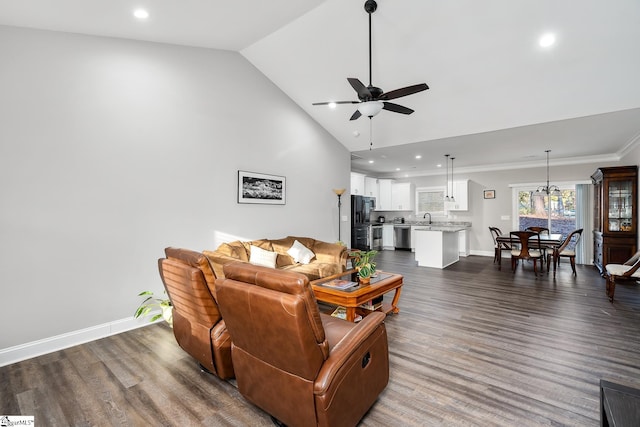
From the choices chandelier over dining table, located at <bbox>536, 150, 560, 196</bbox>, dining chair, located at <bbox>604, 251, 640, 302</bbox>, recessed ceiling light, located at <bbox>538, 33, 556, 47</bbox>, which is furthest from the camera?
chandelier over dining table, located at <bbox>536, 150, 560, 196</bbox>

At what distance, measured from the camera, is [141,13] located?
2.95 m

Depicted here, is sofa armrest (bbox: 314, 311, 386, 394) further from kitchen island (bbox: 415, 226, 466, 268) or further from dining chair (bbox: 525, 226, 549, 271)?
dining chair (bbox: 525, 226, 549, 271)

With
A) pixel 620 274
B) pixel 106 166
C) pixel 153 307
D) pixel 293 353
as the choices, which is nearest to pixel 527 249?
pixel 620 274

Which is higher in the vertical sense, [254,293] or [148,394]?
[254,293]

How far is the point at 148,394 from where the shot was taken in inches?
84.4

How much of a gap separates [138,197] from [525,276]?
694cm

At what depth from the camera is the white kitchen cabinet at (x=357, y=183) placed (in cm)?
895

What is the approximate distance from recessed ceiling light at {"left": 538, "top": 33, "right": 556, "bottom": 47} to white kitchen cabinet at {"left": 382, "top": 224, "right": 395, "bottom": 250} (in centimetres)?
707

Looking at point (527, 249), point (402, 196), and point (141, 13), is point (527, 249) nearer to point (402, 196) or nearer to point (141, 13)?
point (402, 196)

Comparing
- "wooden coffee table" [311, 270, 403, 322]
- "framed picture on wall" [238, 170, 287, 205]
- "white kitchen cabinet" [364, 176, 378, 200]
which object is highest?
"white kitchen cabinet" [364, 176, 378, 200]

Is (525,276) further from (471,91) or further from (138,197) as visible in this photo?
(138,197)

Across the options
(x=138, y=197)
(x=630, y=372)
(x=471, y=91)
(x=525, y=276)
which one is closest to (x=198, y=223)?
(x=138, y=197)

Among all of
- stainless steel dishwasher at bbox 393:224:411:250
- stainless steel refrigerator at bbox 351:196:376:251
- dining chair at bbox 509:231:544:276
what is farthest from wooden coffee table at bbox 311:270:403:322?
Answer: stainless steel dishwasher at bbox 393:224:411:250

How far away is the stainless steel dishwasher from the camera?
977cm
